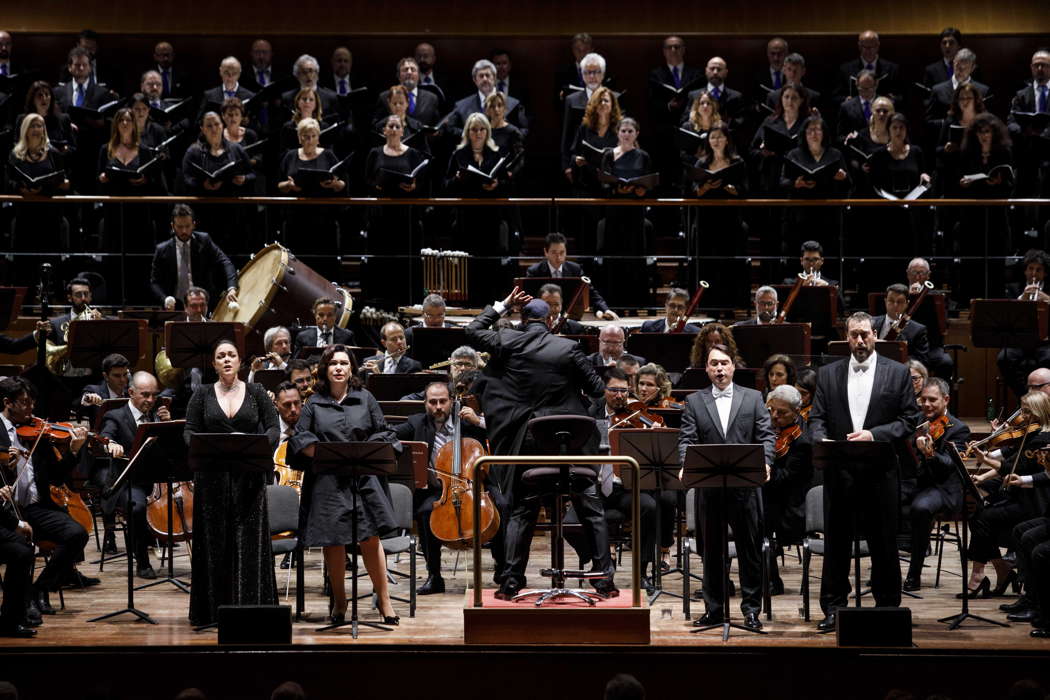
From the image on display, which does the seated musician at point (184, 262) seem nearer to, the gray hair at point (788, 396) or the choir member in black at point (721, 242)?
the choir member in black at point (721, 242)

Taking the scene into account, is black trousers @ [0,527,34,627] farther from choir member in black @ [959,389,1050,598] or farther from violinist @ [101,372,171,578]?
choir member in black @ [959,389,1050,598]

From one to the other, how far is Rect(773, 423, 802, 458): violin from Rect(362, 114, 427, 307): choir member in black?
15.4 feet

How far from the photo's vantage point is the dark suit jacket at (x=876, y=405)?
6.88 meters

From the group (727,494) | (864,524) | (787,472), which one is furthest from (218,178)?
(864,524)

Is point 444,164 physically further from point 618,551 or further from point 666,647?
point 666,647

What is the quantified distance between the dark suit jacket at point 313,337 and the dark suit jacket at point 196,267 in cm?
117

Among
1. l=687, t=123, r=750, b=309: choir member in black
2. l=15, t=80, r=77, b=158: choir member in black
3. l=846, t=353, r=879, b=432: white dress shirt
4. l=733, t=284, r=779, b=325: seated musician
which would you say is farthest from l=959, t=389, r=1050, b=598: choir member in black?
l=15, t=80, r=77, b=158: choir member in black

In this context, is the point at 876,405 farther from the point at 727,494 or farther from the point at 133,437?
the point at 133,437

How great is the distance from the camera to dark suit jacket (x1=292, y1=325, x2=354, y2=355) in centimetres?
974

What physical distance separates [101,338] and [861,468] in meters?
5.01

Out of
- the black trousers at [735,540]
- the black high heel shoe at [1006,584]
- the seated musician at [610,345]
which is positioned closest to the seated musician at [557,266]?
the seated musician at [610,345]

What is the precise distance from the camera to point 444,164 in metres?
12.3

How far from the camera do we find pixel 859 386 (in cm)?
696

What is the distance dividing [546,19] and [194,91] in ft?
11.6
